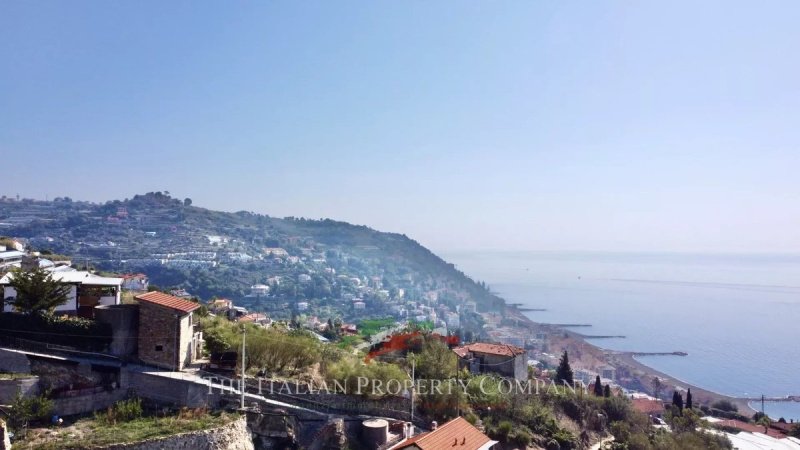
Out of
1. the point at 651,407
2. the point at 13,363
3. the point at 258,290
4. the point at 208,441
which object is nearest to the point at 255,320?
the point at 13,363

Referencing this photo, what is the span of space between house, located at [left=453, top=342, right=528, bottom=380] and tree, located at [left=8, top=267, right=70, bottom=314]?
1764cm

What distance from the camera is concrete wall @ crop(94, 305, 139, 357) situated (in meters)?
13.4

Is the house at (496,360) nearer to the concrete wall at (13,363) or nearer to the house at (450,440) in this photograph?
the house at (450,440)

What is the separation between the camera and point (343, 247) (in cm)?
14012

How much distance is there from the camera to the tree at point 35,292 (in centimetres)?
1330

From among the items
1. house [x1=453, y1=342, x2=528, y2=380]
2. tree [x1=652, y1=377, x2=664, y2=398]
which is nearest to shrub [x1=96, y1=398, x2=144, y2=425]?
house [x1=453, y1=342, x2=528, y2=380]

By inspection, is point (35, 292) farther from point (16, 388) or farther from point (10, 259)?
point (10, 259)

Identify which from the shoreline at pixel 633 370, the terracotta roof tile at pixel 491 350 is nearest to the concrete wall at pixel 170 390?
the terracotta roof tile at pixel 491 350

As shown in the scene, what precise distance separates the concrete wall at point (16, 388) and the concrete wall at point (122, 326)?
206 centimetres

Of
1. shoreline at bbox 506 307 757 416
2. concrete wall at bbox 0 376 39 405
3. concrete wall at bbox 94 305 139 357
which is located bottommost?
shoreline at bbox 506 307 757 416

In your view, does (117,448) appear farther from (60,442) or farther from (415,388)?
(415,388)

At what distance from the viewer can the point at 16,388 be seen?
11.1 metres

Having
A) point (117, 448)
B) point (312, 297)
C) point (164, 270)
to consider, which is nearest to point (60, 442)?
point (117, 448)

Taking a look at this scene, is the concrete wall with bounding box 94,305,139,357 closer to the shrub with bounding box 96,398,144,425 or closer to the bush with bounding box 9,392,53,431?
the shrub with bounding box 96,398,144,425
